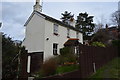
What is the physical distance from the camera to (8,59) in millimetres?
9781

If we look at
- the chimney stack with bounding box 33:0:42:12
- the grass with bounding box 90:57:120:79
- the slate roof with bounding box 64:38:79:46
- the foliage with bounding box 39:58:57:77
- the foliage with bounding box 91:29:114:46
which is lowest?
the grass with bounding box 90:57:120:79

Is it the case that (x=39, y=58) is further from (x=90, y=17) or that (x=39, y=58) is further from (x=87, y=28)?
(x=90, y=17)

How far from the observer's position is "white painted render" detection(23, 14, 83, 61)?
1955cm

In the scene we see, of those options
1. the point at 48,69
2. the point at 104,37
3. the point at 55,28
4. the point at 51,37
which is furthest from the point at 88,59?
the point at 104,37

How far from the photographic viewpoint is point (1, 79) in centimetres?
941

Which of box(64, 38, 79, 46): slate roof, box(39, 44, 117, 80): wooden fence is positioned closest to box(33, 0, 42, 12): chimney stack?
box(64, 38, 79, 46): slate roof

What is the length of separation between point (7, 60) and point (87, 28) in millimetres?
36427

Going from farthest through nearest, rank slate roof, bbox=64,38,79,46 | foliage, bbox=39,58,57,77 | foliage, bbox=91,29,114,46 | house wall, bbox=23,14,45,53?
foliage, bbox=91,29,114,46 → slate roof, bbox=64,38,79,46 → house wall, bbox=23,14,45,53 → foliage, bbox=39,58,57,77

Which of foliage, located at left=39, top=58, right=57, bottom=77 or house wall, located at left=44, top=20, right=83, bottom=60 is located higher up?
house wall, located at left=44, top=20, right=83, bottom=60

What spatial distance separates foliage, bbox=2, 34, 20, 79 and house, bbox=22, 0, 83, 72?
330 inches

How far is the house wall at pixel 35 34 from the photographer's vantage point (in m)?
19.8

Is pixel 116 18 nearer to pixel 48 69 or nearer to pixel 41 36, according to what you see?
pixel 41 36

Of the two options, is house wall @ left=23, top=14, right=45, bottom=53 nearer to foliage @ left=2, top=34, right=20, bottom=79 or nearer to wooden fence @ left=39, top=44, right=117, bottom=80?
wooden fence @ left=39, top=44, right=117, bottom=80

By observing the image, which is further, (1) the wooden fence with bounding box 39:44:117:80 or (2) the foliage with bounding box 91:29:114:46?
(2) the foliage with bounding box 91:29:114:46
